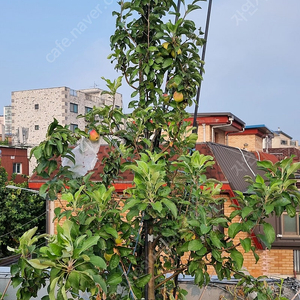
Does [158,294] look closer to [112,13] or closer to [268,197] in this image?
[268,197]

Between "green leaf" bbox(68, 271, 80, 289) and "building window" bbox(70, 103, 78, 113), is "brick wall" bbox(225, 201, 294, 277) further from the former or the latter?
"building window" bbox(70, 103, 78, 113)

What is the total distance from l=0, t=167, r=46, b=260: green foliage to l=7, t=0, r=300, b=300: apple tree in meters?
17.9

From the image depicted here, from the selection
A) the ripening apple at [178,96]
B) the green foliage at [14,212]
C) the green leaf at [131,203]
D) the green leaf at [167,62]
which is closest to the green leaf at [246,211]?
the green leaf at [131,203]

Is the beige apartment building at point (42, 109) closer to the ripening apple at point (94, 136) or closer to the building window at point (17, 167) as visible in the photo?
the building window at point (17, 167)

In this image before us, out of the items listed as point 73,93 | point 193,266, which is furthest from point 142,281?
point 73,93

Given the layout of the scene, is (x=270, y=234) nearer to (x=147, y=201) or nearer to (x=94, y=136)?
(x=147, y=201)

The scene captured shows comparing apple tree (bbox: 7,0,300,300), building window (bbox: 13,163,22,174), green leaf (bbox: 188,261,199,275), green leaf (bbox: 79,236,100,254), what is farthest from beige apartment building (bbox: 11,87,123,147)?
green leaf (bbox: 79,236,100,254)

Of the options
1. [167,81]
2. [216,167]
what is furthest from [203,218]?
[216,167]

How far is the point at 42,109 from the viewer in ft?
115

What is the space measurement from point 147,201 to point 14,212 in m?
19.4

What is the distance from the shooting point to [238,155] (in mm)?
12242

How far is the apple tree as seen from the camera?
2023mm

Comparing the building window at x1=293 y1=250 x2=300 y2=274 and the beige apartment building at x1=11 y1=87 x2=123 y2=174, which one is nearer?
the building window at x1=293 y1=250 x2=300 y2=274

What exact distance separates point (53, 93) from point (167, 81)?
3287 cm
